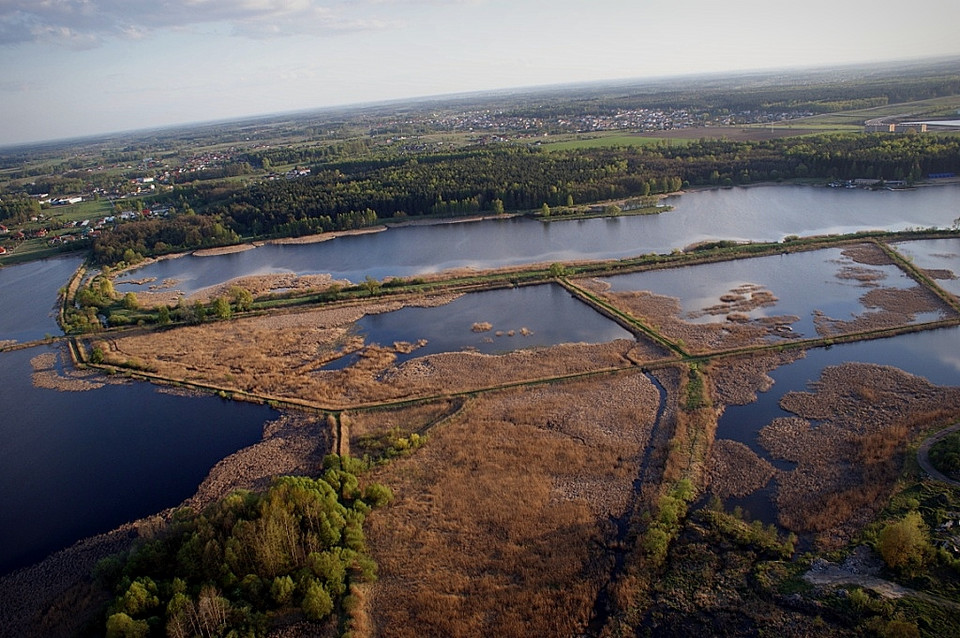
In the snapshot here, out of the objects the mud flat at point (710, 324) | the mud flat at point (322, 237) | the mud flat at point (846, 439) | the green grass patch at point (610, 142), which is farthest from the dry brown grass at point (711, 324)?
the green grass patch at point (610, 142)

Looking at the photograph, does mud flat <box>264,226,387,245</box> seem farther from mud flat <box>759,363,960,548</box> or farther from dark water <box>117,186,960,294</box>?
mud flat <box>759,363,960,548</box>

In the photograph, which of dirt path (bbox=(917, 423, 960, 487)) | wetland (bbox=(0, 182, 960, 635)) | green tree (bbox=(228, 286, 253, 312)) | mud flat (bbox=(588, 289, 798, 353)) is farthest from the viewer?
green tree (bbox=(228, 286, 253, 312))

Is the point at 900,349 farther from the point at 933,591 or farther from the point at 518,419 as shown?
the point at 518,419

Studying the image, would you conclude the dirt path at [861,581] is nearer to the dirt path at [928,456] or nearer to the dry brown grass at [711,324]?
the dirt path at [928,456]

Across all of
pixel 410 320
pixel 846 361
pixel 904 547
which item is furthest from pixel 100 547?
pixel 846 361

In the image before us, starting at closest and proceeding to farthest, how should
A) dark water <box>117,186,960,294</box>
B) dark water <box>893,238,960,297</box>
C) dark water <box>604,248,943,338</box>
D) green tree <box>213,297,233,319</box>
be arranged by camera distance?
dark water <box>604,248,943,338</box> → dark water <box>893,238,960,297</box> → green tree <box>213,297,233,319</box> → dark water <box>117,186,960,294</box>

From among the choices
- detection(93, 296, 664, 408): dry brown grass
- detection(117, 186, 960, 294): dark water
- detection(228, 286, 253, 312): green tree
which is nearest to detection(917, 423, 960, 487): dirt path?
detection(93, 296, 664, 408): dry brown grass

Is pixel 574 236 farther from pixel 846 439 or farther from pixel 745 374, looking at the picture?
pixel 846 439
